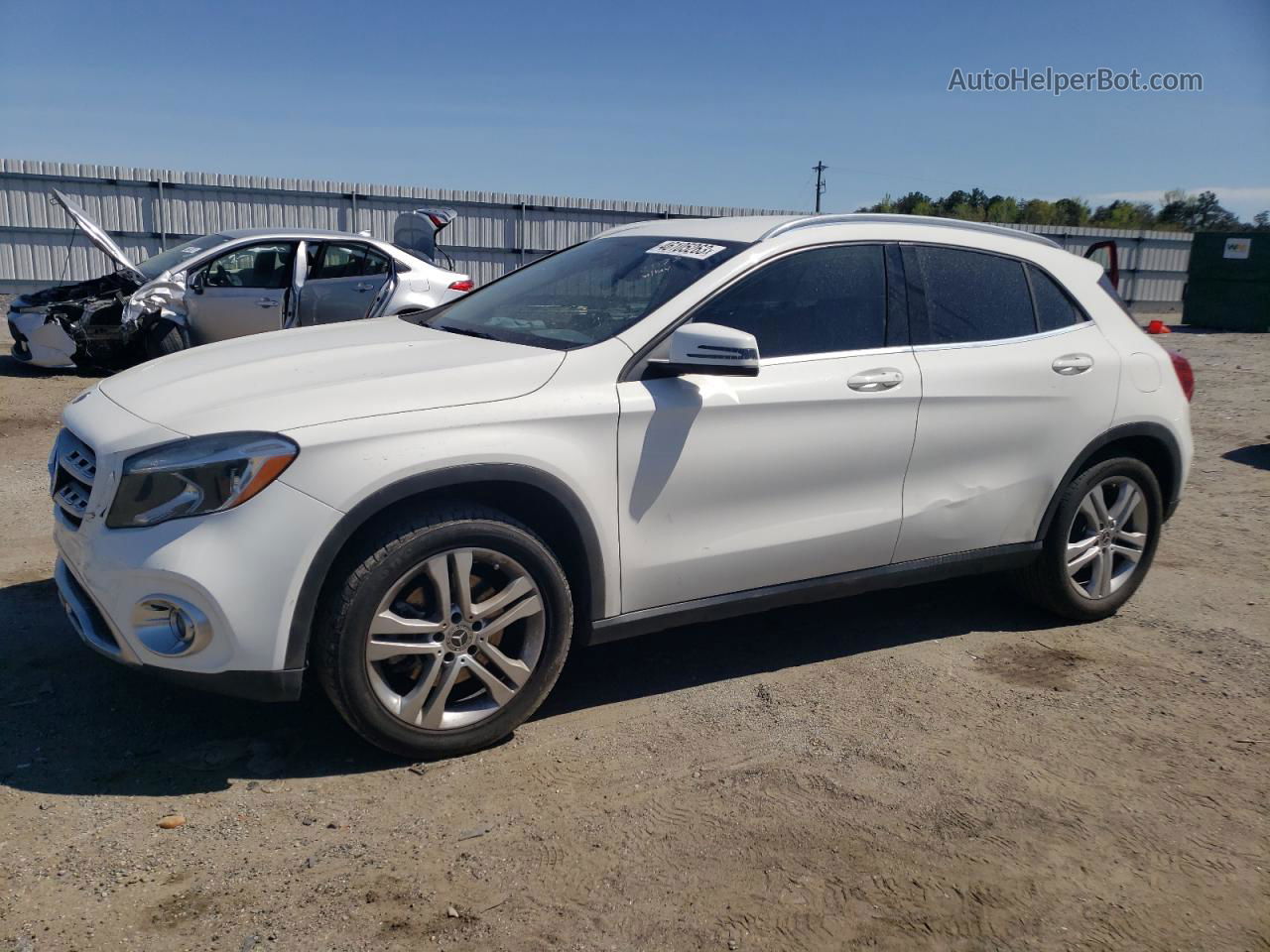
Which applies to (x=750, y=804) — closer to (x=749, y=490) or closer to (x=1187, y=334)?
(x=749, y=490)

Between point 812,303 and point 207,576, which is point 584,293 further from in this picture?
point 207,576

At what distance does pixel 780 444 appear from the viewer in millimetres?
3883

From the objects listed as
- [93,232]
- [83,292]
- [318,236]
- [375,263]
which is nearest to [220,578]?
[93,232]

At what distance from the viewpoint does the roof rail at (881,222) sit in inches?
165

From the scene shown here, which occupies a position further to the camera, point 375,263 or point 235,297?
point 375,263

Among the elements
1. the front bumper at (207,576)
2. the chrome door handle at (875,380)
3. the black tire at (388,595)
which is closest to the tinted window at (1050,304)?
the chrome door handle at (875,380)

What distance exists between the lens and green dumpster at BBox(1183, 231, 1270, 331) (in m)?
23.3

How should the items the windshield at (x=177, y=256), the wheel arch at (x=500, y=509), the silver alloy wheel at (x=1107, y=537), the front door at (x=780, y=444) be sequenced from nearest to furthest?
the wheel arch at (x=500, y=509) → the front door at (x=780, y=444) → the silver alloy wheel at (x=1107, y=537) → the windshield at (x=177, y=256)

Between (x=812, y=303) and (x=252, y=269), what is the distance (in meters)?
8.33

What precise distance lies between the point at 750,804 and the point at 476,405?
4.94 feet

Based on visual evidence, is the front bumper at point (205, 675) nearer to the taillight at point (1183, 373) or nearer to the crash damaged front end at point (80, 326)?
the taillight at point (1183, 373)

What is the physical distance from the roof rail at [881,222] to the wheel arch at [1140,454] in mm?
936

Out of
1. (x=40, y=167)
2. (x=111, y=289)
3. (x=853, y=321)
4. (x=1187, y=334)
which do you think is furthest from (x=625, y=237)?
(x=1187, y=334)

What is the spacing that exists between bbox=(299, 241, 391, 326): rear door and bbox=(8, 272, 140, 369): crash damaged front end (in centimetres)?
188
